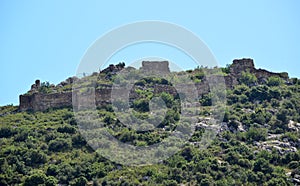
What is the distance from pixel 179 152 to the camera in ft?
229

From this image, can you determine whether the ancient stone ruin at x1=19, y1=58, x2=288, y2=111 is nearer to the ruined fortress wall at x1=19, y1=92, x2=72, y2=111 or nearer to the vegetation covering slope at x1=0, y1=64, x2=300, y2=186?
the ruined fortress wall at x1=19, y1=92, x2=72, y2=111

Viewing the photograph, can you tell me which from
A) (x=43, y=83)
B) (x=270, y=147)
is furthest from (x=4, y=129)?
(x=270, y=147)

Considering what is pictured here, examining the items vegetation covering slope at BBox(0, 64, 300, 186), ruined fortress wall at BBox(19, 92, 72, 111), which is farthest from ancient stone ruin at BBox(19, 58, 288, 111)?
vegetation covering slope at BBox(0, 64, 300, 186)

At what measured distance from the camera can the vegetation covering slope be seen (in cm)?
6600

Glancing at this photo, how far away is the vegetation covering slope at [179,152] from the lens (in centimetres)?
6600

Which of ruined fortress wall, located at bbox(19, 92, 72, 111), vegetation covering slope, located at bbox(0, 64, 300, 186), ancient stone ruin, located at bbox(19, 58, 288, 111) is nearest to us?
vegetation covering slope, located at bbox(0, 64, 300, 186)

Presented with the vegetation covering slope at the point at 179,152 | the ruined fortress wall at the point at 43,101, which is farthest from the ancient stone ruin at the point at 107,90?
the vegetation covering slope at the point at 179,152

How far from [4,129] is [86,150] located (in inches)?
299

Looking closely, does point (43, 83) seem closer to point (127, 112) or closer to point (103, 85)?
point (103, 85)

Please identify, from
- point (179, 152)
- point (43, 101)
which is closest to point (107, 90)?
point (43, 101)

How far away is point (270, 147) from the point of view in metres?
70.8

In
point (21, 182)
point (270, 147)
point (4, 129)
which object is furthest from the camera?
point (4, 129)

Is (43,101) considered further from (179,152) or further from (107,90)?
(179,152)

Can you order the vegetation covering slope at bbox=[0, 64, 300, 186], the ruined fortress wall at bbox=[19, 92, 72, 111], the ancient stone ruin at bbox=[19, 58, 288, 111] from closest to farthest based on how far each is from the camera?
1. the vegetation covering slope at bbox=[0, 64, 300, 186]
2. the ancient stone ruin at bbox=[19, 58, 288, 111]
3. the ruined fortress wall at bbox=[19, 92, 72, 111]
